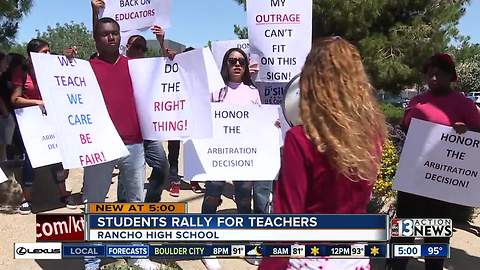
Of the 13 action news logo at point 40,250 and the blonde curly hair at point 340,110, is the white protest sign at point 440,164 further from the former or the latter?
the 13 action news logo at point 40,250

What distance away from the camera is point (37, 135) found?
18.8 ft

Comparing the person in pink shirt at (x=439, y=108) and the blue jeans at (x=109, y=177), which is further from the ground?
the person in pink shirt at (x=439, y=108)

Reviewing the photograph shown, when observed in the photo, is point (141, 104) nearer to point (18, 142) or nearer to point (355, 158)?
point (355, 158)

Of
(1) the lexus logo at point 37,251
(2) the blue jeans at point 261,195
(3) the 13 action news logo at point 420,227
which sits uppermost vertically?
(3) the 13 action news logo at point 420,227

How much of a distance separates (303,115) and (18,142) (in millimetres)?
5920

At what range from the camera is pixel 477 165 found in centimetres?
422

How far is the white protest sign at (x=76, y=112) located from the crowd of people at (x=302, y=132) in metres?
0.12

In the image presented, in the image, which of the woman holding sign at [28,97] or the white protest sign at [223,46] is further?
the white protest sign at [223,46]

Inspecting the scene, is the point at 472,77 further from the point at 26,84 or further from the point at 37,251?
the point at 37,251

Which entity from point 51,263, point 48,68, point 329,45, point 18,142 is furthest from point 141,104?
point 18,142

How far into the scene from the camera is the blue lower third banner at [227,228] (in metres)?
2.26

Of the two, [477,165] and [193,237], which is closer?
[193,237]

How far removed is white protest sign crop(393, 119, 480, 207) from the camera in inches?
166

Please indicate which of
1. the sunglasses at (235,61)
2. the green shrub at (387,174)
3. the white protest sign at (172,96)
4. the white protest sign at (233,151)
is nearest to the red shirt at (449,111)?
the white protest sign at (233,151)
